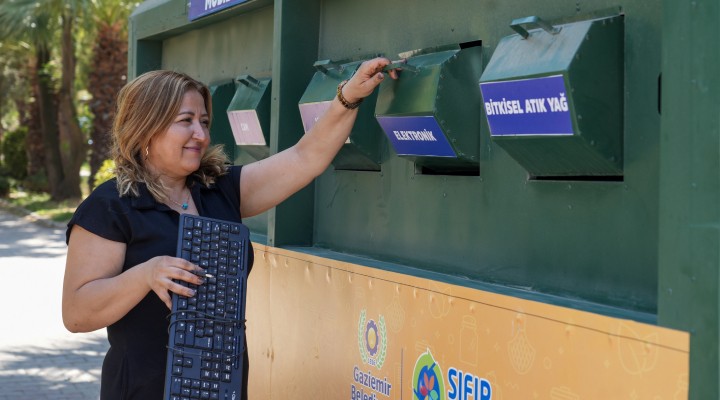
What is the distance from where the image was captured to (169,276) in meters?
2.84

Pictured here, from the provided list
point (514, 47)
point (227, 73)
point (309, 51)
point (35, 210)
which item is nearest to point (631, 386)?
point (514, 47)

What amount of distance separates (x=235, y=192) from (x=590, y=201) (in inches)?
51.6

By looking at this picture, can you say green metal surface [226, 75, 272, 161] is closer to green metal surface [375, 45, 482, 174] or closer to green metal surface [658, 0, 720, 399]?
green metal surface [375, 45, 482, 174]

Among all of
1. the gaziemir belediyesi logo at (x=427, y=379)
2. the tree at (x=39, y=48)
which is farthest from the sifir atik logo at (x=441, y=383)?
the tree at (x=39, y=48)

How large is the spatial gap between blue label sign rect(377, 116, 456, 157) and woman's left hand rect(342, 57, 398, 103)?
0.18 meters

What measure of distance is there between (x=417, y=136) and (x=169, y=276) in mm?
1266

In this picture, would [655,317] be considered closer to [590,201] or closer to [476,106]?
[590,201]

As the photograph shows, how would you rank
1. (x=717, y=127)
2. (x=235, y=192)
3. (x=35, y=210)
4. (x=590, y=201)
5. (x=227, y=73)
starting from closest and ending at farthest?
(x=717, y=127) < (x=590, y=201) < (x=235, y=192) < (x=227, y=73) < (x=35, y=210)

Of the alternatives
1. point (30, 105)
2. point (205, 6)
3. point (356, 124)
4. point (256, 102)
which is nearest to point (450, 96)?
point (356, 124)

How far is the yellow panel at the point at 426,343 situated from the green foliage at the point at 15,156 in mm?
31398

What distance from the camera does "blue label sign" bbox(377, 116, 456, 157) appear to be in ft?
11.7

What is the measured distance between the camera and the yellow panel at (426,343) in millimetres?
2670

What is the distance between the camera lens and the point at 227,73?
245 inches

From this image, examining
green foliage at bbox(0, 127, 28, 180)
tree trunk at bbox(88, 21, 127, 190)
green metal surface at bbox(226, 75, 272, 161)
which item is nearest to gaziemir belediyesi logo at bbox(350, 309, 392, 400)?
green metal surface at bbox(226, 75, 272, 161)
